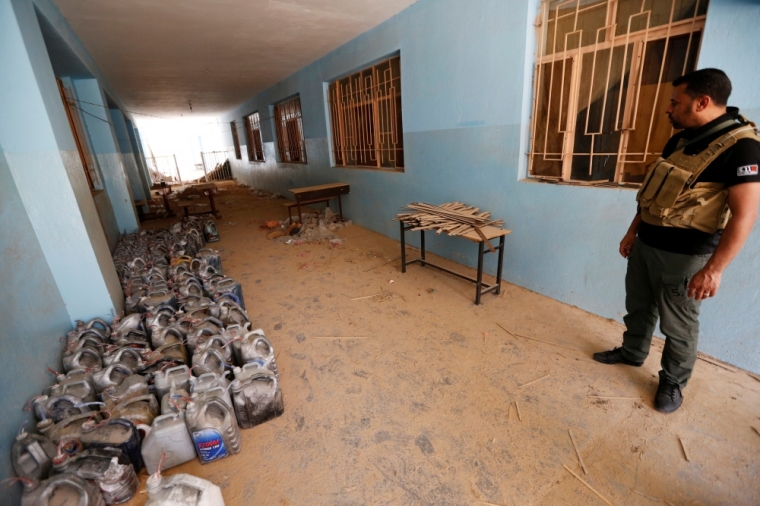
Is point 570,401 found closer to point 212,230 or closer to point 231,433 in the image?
point 231,433

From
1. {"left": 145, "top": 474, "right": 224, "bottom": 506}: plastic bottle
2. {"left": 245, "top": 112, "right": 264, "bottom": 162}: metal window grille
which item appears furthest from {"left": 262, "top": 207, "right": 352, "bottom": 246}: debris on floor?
{"left": 245, "top": 112, "right": 264, "bottom": 162}: metal window grille

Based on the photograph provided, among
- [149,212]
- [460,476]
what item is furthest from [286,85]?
[460,476]

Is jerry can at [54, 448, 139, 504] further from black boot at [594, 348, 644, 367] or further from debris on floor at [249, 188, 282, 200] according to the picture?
debris on floor at [249, 188, 282, 200]

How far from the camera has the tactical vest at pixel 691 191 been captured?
4.76 feet

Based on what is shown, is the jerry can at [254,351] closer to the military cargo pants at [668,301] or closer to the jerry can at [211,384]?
the jerry can at [211,384]

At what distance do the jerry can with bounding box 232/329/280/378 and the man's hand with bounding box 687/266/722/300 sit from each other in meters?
2.21

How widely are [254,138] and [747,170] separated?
1153 centimetres

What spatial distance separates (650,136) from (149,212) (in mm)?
9214

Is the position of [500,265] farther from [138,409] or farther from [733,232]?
[138,409]

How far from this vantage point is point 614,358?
2188 mm

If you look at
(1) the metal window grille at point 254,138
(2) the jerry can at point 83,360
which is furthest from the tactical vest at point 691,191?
(1) the metal window grille at point 254,138

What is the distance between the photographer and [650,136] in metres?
2.35

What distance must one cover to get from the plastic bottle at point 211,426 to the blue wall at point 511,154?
8.92ft

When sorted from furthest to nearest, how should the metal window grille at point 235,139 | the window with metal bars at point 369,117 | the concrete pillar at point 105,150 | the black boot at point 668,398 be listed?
1. the metal window grille at point 235,139
2. the concrete pillar at point 105,150
3. the window with metal bars at point 369,117
4. the black boot at point 668,398
